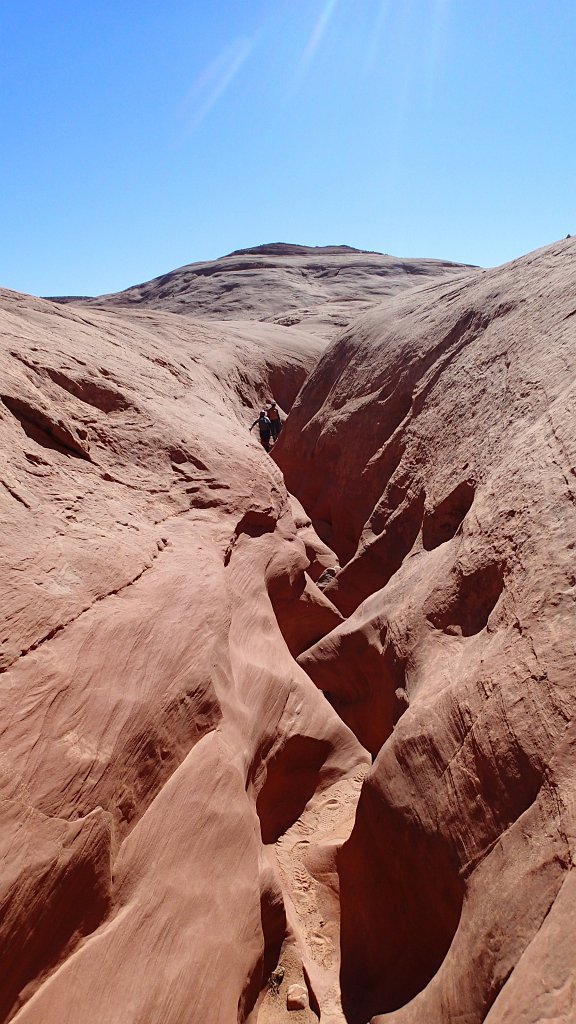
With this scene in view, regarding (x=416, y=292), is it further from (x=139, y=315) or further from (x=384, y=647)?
(x=384, y=647)

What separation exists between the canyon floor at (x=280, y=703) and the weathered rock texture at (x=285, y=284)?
15829 millimetres

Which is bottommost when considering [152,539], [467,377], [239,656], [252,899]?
[252,899]

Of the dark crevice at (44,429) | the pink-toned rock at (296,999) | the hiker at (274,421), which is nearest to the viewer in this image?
the pink-toned rock at (296,999)

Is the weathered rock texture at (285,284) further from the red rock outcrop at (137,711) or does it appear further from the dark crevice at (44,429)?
the dark crevice at (44,429)

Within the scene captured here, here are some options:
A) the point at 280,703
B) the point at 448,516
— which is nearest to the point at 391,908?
the point at 280,703

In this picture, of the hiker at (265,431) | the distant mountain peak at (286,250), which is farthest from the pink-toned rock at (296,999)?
the distant mountain peak at (286,250)

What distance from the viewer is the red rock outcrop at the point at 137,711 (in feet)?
9.28

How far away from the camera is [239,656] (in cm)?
496

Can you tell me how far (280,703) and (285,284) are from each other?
1031 inches

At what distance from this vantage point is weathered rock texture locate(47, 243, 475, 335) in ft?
83.7

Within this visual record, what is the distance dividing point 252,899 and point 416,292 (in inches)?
391

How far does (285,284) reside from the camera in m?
28.9

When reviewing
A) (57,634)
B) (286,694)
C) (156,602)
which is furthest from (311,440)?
(57,634)

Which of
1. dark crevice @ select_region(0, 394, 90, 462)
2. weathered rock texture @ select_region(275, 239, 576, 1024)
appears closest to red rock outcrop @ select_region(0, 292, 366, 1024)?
dark crevice @ select_region(0, 394, 90, 462)
